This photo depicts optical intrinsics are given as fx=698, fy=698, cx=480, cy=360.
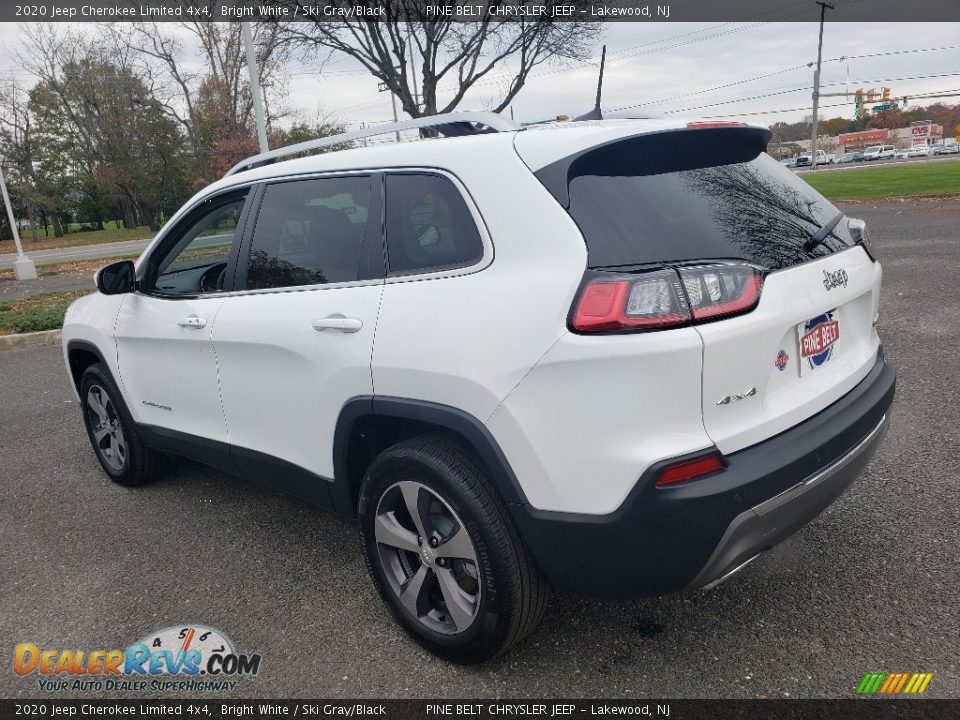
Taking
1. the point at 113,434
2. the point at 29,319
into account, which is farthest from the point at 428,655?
the point at 29,319

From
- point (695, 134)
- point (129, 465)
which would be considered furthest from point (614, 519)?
point (129, 465)

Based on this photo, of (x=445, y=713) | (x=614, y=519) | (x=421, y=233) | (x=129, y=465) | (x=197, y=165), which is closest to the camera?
(x=614, y=519)

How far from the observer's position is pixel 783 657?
238 centimetres

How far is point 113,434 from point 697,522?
3757 mm

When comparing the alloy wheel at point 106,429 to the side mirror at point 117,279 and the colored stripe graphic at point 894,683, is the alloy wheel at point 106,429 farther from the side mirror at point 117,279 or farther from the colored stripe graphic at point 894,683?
the colored stripe graphic at point 894,683

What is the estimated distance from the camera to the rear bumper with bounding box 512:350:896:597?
1.94 meters

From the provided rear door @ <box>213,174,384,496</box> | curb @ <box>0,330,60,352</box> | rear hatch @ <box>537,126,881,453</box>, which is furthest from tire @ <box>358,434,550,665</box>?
curb @ <box>0,330,60,352</box>

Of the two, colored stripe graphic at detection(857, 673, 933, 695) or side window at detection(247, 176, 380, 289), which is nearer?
colored stripe graphic at detection(857, 673, 933, 695)

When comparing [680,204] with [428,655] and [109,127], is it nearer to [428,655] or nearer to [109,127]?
[428,655]

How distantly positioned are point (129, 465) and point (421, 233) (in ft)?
9.12

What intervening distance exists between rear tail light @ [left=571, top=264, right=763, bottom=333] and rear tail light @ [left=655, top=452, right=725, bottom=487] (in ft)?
1.25

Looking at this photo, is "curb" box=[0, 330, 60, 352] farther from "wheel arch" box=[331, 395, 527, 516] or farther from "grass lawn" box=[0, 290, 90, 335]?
"wheel arch" box=[331, 395, 527, 516]

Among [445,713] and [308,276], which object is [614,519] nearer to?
[445,713]

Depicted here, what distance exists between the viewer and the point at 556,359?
1976 millimetres
